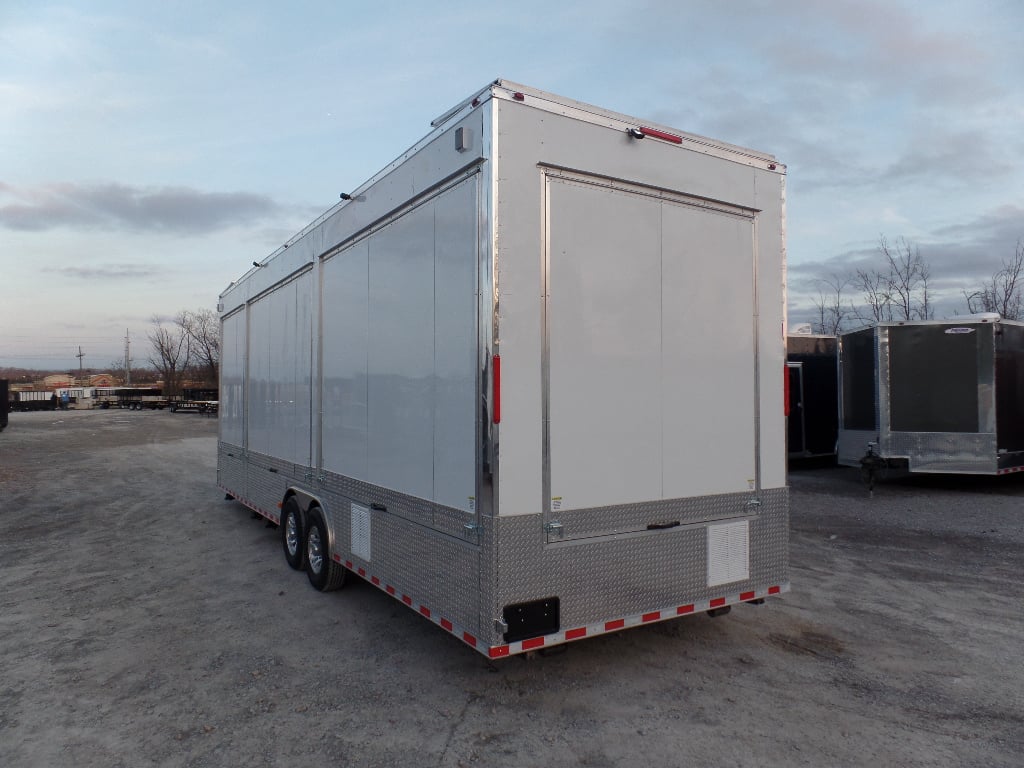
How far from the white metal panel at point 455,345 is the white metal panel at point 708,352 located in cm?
127

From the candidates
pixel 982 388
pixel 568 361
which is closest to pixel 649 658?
pixel 568 361

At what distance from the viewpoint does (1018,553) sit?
744cm

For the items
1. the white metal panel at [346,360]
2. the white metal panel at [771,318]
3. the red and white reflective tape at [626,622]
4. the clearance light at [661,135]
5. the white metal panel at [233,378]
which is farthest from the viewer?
the white metal panel at [233,378]

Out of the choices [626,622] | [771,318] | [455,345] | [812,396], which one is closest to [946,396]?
[812,396]

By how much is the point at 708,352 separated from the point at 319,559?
3839 millimetres

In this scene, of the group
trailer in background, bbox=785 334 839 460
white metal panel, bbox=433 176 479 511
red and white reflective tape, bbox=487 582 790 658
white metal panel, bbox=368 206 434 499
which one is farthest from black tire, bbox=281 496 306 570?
trailer in background, bbox=785 334 839 460

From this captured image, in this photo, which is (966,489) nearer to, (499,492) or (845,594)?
(845,594)

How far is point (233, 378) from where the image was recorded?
30.6ft

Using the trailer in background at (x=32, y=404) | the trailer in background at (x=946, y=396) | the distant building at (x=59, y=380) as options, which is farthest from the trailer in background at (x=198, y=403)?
the distant building at (x=59, y=380)

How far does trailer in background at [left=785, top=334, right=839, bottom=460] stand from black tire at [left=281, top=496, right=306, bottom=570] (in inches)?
450

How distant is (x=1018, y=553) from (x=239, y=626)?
25.9 ft

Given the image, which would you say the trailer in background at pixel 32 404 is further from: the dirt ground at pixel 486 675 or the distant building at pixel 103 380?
the dirt ground at pixel 486 675

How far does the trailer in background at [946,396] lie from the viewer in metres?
10.9

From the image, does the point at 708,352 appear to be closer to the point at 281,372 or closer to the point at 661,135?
the point at 661,135
